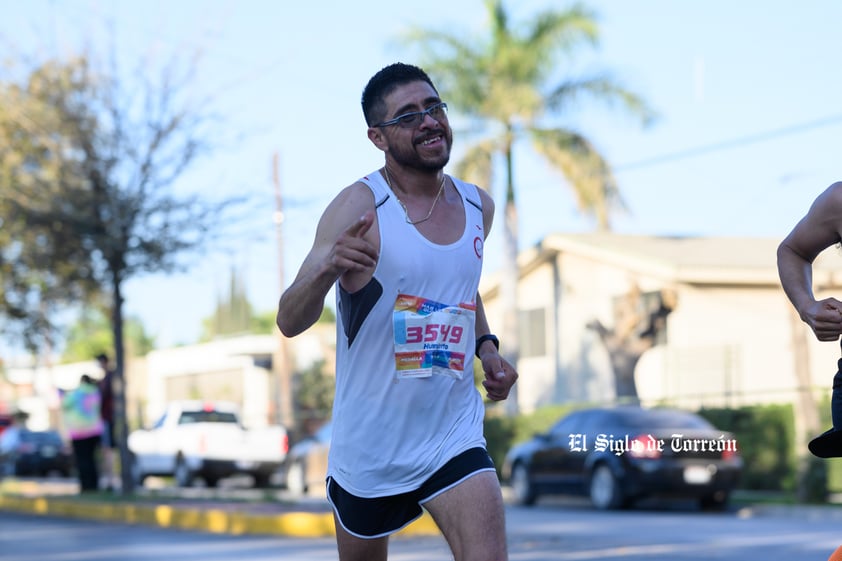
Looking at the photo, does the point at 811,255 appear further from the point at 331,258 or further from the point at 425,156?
the point at 331,258

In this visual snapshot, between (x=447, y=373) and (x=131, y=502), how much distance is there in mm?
13970

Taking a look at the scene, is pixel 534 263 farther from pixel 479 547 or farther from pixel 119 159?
pixel 479 547

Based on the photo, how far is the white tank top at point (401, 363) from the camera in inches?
181

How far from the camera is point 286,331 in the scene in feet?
15.2

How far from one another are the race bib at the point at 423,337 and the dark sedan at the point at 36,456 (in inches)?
1464

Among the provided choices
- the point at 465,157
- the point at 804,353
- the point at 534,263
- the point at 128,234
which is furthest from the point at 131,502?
the point at 534,263

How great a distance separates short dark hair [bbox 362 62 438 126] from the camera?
4855mm

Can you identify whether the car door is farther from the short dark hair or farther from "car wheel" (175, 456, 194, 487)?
the short dark hair

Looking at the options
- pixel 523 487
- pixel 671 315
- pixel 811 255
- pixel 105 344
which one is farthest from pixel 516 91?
pixel 105 344

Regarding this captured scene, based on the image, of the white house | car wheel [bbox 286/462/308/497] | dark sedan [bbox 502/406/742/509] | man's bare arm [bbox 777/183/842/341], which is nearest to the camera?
man's bare arm [bbox 777/183/842/341]

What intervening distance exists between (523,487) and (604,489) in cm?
228

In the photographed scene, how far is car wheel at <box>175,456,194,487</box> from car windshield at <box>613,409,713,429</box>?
1122 cm

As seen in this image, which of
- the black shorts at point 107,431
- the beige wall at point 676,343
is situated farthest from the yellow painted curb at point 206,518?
the beige wall at point 676,343

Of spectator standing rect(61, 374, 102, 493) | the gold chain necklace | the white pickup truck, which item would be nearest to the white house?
the white pickup truck
